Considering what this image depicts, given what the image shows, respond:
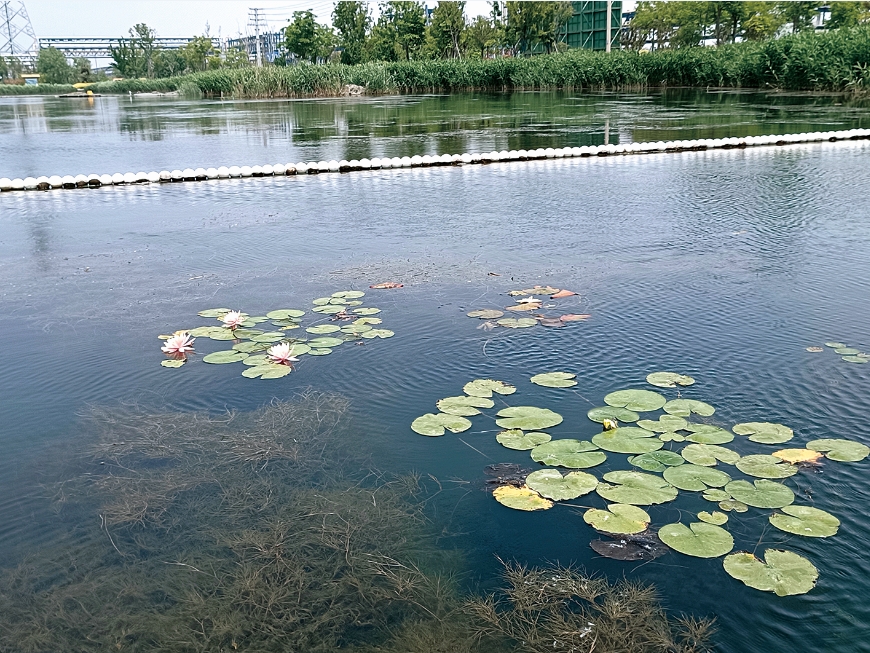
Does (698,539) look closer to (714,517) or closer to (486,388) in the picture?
(714,517)

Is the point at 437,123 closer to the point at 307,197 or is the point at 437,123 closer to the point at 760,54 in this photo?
the point at 307,197

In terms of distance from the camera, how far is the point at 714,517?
195 cm

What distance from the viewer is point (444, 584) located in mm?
1792

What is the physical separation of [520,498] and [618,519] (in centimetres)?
27

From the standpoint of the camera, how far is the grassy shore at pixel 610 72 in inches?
667

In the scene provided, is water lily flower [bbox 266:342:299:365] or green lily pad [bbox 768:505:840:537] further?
water lily flower [bbox 266:342:299:365]

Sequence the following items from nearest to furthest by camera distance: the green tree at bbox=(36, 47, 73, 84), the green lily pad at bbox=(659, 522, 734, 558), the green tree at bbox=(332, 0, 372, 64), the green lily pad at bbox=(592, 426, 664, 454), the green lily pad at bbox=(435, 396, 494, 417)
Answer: the green lily pad at bbox=(659, 522, 734, 558)
the green lily pad at bbox=(592, 426, 664, 454)
the green lily pad at bbox=(435, 396, 494, 417)
the green tree at bbox=(332, 0, 372, 64)
the green tree at bbox=(36, 47, 73, 84)

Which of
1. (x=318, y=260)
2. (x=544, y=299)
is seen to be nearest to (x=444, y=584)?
(x=544, y=299)

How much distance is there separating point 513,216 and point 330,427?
345cm

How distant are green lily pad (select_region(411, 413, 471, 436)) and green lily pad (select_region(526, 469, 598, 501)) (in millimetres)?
367

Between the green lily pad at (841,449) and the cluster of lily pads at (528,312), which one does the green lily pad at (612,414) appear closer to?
the green lily pad at (841,449)

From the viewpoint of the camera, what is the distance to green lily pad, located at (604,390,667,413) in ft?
8.35

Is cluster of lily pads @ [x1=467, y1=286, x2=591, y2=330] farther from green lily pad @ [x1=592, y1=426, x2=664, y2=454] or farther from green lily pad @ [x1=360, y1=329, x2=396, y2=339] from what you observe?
green lily pad @ [x1=592, y1=426, x2=664, y2=454]

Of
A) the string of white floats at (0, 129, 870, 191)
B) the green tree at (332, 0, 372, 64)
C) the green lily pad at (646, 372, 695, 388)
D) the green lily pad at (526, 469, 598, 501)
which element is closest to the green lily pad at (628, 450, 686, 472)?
the green lily pad at (526, 469, 598, 501)
